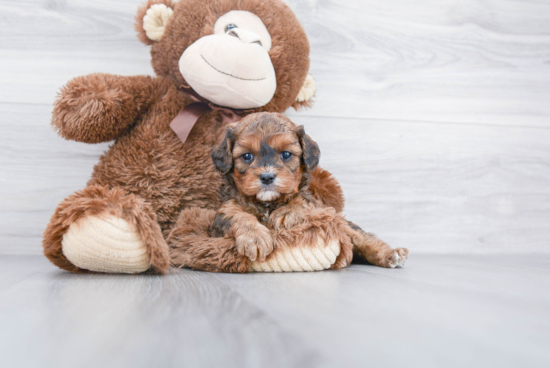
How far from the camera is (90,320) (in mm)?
646

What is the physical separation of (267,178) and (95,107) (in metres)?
0.64

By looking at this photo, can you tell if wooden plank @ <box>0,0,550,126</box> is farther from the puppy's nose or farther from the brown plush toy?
the puppy's nose

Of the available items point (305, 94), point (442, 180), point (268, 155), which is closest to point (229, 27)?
point (305, 94)

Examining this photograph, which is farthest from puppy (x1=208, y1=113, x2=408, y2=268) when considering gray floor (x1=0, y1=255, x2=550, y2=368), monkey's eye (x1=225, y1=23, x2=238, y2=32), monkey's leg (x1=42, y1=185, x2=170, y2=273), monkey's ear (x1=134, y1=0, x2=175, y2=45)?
monkey's ear (x1=134, y1=0, x2=175, y2=45)

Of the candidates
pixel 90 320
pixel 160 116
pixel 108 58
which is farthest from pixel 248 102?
pixel 90 320

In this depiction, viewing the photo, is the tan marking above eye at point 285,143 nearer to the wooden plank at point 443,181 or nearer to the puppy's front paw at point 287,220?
the puppy's front paw at point 287,220

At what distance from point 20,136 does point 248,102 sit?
1.06 meters

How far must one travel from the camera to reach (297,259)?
1.13m

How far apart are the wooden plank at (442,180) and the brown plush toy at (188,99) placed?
17.4 inches

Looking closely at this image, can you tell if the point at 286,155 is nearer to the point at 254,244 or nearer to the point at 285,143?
the point at 285,143

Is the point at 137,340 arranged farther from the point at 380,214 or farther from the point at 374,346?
the point at 380,214

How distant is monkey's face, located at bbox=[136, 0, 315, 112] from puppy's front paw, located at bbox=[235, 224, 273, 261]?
52cm

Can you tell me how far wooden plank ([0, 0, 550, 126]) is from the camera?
175cm

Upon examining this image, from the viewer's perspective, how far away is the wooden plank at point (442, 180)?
6.52ft
